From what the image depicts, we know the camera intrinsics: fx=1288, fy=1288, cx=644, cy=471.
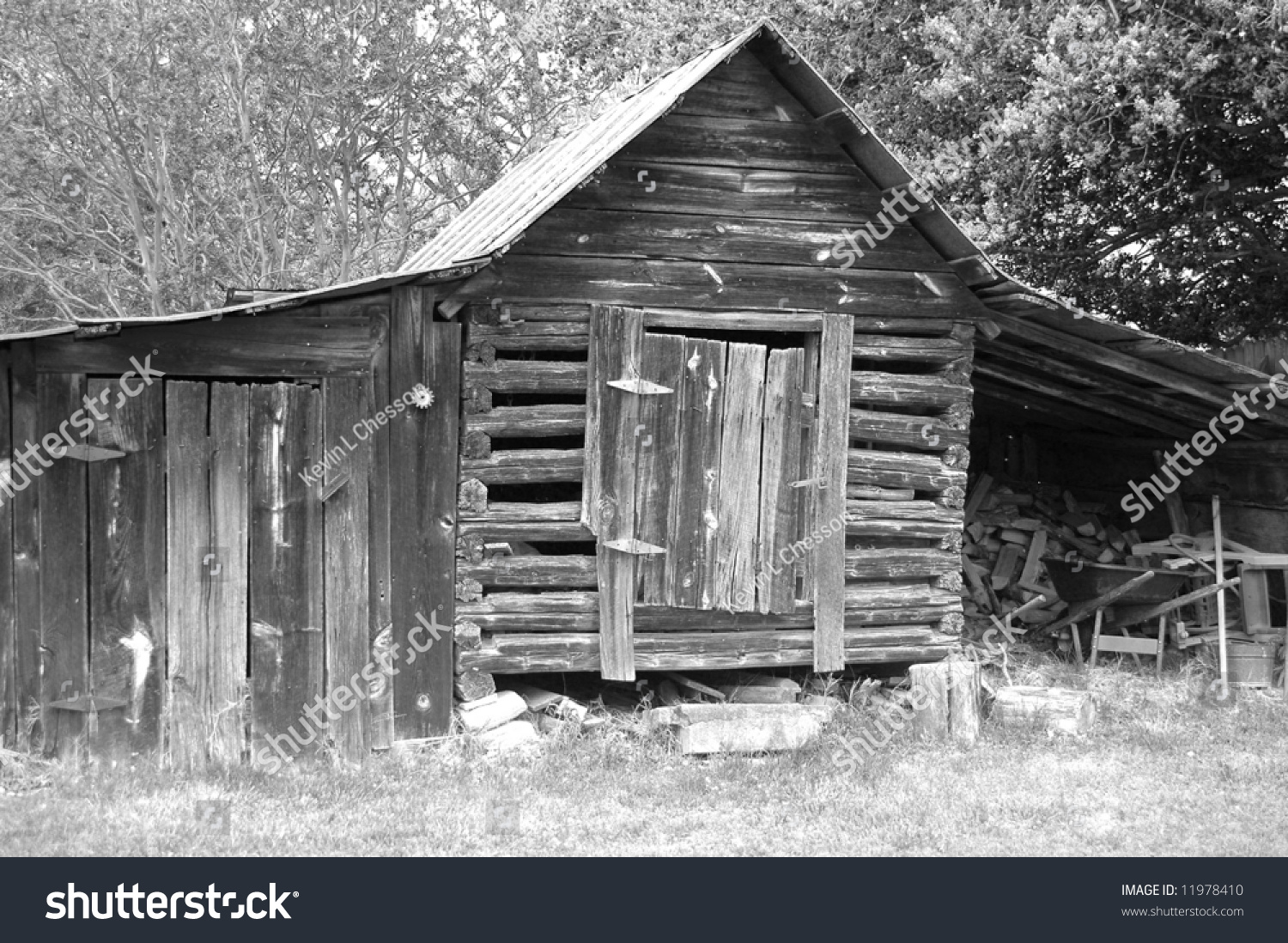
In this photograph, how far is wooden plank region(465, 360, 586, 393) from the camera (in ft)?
25.1

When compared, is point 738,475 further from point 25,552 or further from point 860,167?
point 25,552

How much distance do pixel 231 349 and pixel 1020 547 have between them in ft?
23.7

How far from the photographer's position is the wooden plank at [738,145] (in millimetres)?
7926

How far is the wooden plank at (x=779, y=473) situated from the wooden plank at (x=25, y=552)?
4209 millimetres

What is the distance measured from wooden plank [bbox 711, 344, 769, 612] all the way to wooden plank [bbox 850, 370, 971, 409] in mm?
738

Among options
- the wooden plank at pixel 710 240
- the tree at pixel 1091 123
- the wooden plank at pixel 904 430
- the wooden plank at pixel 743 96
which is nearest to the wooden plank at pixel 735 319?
the wooden plank at pixel 710 240

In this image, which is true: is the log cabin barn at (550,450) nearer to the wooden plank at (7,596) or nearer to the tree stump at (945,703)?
the wooden plank at (7,596)

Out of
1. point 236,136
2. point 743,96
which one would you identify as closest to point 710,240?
point 743,96

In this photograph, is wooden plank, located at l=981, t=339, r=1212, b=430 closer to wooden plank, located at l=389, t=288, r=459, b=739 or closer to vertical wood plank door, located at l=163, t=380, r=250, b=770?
wooden plank, located at l=389, t=288, r=459, b=739

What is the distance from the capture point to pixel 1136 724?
859cm

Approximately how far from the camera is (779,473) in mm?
8266

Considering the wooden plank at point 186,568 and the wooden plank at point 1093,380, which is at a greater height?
the wooden plank at point 1093,380

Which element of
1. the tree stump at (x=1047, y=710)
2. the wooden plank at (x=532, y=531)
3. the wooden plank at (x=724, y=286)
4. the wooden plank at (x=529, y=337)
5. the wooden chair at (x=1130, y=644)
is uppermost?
the wooden plank at (x=724, y=286)

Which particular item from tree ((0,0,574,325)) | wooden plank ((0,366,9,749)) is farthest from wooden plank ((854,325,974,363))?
tree ((0,0,574,325))
